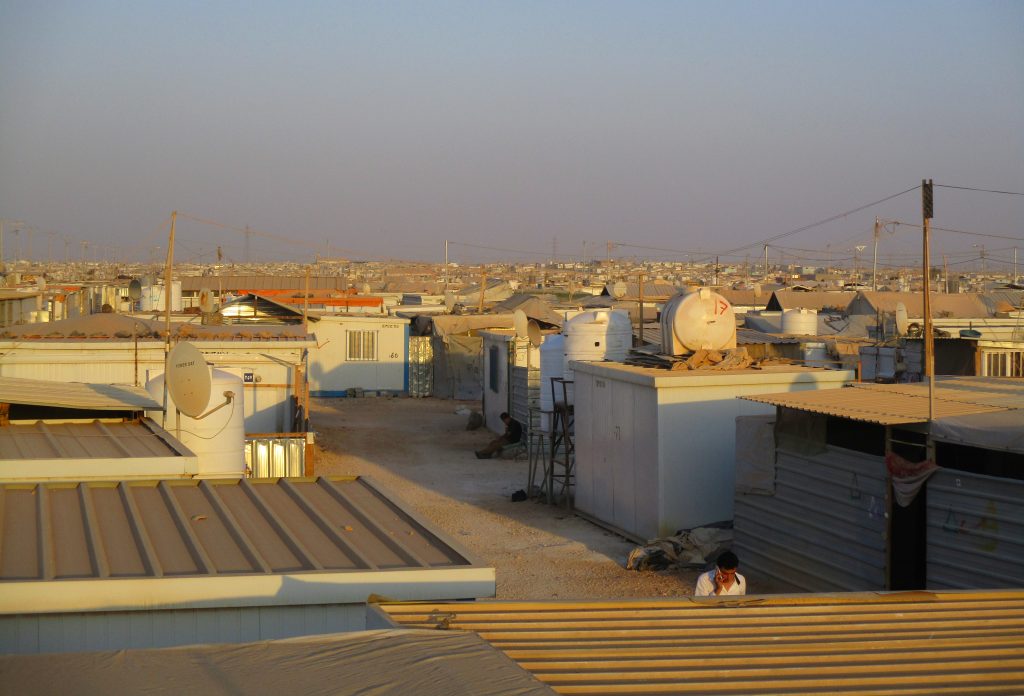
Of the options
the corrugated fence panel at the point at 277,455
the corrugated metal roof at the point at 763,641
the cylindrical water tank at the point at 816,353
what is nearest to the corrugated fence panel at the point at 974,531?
the corrugated metal roof at the point at 763,641

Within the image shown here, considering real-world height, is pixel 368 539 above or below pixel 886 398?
below

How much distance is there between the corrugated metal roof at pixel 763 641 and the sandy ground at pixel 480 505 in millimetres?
1654

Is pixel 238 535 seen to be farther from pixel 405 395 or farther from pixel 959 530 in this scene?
pixel 405 395

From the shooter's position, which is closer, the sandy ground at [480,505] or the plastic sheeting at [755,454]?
the plastic sheeting at [755,454]

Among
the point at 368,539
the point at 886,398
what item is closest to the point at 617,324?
the point at 886,398

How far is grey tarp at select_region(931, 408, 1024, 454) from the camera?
9.59m

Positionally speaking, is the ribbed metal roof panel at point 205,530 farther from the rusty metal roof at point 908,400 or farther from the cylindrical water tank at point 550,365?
the cylindrical water tank at point 550,365

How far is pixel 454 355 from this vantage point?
117ft

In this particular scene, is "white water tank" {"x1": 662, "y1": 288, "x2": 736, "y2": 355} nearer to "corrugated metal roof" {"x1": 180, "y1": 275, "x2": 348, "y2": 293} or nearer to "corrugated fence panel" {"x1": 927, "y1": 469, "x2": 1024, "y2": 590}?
"corrugated fence panel" {"x1": 927, "y1": 469, "x2": 1024, "y2": 590}

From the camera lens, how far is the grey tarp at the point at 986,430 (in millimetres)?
9586

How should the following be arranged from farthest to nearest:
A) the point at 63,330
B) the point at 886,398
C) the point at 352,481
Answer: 1. the point at 63,330
2. the point at 886,398
3. the point at 352,481

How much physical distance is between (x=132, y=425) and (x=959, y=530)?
924cm

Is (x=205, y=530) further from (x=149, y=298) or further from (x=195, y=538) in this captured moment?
(x=149, y=298)

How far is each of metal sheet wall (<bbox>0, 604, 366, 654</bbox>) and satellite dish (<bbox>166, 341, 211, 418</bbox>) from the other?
6.82 m
